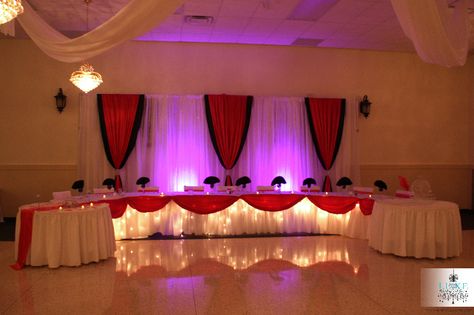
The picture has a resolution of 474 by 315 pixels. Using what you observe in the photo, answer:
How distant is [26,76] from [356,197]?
Answer: 720 centimetres

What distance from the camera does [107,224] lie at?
534 centimetres

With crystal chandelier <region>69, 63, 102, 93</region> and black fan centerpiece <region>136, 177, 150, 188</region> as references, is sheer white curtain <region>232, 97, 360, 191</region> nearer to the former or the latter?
black fan centerpiece <region>136, 177, 150, 188</region>

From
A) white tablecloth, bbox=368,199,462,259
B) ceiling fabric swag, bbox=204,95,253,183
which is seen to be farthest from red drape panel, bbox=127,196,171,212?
white tablecloth, bbox=368,199,462,259

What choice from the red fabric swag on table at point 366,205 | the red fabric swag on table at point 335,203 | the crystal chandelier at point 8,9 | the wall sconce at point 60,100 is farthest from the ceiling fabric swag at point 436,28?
the wall sconce at point 60,100

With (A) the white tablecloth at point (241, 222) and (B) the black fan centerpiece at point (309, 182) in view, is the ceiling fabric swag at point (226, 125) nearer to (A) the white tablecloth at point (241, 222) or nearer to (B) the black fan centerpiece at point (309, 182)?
(B) the black fan centerpiece at point (309, 182)

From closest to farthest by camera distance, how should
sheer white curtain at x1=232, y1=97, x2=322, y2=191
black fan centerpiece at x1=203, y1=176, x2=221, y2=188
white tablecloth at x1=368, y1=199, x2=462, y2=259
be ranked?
1. white tablecloth at x1=368, y1=199, x2=462, y2=259
2. black fan centerpiece at x1=203, y1=176, x2=221, y2=188
3. sheer white curtain at x1=232, y1=97, x2=322, y2=191

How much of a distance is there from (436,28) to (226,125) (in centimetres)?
530

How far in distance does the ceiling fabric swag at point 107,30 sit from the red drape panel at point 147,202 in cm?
315

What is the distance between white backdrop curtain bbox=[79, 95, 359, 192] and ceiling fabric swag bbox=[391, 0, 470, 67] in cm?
478

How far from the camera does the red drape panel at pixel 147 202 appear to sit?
260 inches

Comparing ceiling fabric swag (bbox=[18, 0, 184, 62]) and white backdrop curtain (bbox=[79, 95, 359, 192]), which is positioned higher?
ceiling fabric swag (bbox=[18, 0, 184, 62])

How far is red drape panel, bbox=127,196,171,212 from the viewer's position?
21.7 ft

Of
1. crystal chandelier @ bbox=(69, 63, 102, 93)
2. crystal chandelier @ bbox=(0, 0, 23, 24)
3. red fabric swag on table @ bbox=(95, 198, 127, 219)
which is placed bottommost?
red fabric swag on table @ bbox=(95, 198, 127, 219)

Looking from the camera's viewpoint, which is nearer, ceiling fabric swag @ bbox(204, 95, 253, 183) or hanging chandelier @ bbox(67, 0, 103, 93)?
hanging chandelier @ bbox(67, 0, 103, 93)
